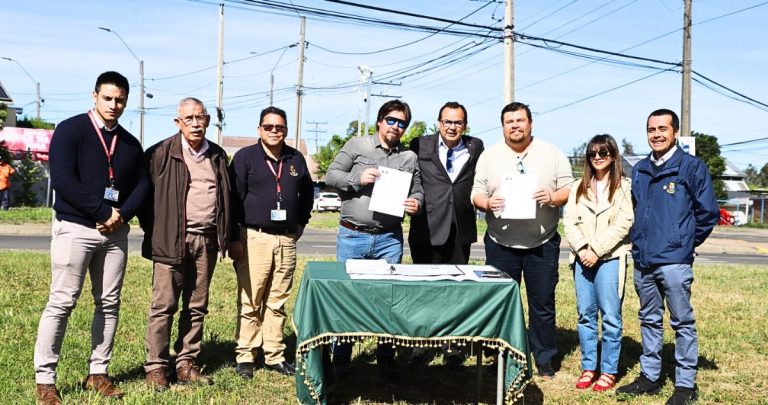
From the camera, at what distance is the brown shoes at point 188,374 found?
527 cm

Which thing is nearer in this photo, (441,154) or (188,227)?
(188,227)

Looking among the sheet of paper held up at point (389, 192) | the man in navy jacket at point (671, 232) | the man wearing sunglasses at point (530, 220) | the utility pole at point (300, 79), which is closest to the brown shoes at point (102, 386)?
the sheet of paper held up at point (389, 192)

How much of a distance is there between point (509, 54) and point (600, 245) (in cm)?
1008

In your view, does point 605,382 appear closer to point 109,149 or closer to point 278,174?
point 278,174

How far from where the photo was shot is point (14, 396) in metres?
4.73

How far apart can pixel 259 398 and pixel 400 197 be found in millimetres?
1819

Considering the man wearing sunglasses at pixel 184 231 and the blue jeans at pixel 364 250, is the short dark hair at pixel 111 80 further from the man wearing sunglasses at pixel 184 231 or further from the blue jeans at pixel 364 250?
the blue jeans at pixel 364 250

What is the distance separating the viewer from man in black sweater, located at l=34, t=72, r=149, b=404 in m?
4.54

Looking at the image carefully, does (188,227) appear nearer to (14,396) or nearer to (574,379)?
(14,396)

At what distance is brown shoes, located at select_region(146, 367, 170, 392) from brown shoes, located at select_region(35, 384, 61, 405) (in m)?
0.66

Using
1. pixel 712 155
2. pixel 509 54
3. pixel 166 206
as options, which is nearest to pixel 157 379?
pixel 166 206

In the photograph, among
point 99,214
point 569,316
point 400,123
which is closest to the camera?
point 99,214

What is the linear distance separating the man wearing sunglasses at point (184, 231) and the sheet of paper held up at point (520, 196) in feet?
6.99

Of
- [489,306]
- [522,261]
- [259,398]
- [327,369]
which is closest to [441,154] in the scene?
[522,261]
